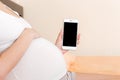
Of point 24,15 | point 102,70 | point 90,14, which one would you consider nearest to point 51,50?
point 102,70

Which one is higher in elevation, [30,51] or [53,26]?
[30,51]

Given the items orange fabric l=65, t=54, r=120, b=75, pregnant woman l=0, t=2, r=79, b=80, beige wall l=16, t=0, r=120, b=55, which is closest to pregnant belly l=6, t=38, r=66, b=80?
pregnant woman l=0, t=2, r=79, b=80

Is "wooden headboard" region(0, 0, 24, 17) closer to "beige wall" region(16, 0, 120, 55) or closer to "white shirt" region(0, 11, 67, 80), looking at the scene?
"beige wall" region(16, 0, 120, 55)

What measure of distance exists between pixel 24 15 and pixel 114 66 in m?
0.64

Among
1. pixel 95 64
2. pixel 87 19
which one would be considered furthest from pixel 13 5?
pixel 95 64

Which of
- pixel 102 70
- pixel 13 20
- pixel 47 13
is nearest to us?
pixel 13 20

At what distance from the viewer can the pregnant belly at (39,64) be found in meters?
0.71

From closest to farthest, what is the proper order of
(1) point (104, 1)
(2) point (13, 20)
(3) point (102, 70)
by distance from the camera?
1. (2) point (13, 20)
2. (3) point (102, 70)
3. (1) point (104, 1)

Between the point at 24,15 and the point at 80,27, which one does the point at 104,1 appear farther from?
the point at 24,15

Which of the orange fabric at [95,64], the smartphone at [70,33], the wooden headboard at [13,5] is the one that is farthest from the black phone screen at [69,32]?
the wooden headboard at [13,5]

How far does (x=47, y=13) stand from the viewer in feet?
4.78

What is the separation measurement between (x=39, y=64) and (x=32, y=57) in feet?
0.11

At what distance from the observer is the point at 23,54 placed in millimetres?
683

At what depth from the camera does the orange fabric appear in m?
1.10
